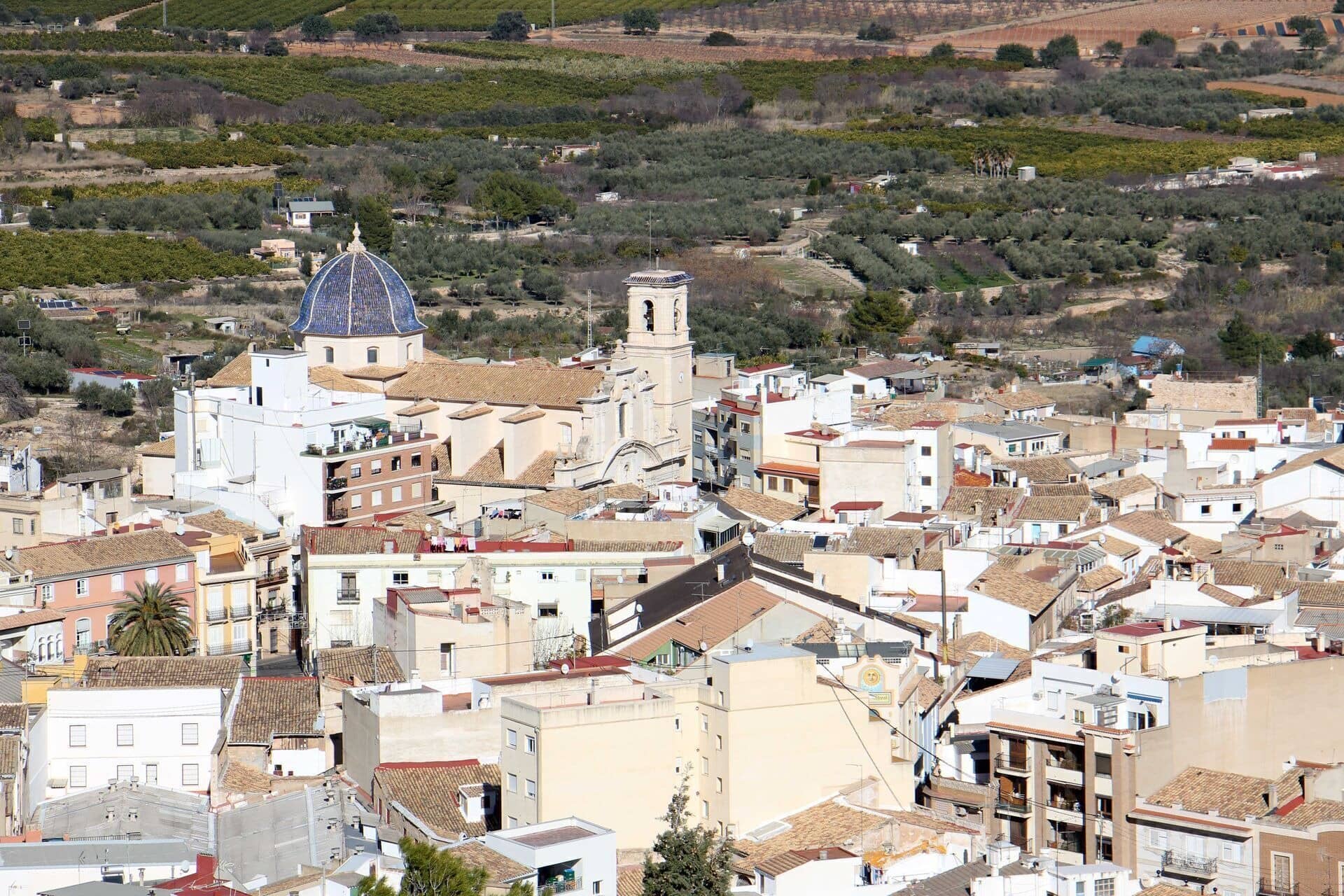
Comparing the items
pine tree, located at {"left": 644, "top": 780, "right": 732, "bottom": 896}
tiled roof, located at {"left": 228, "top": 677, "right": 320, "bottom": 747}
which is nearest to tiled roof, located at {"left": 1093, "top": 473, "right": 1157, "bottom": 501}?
tiled roof, located at {"left": 228, "top": 677, "right": 320, "bottom": 747}

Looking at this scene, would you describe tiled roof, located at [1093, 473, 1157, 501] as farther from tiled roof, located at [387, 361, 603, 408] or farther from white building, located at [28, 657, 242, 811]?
white building, located at [28, 657, 242, 811]

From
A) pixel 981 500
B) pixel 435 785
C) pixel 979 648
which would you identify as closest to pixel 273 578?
pixel 979 648

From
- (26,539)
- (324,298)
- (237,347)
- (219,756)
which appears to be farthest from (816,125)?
(219,756)

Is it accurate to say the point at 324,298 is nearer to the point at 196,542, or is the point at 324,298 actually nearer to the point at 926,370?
the point at 196,542

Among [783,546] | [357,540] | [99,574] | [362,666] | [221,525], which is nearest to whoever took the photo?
[362,666]

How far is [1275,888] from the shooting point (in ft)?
77.9

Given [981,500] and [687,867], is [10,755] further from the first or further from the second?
[981,500]

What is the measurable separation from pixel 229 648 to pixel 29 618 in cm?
330

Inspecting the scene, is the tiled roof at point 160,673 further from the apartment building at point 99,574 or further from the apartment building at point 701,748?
the apartment building at point 701,748

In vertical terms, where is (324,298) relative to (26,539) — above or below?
above

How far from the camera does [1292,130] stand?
112 meters

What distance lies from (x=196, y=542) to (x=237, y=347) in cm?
2447

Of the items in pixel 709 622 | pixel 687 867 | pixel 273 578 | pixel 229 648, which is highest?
pixel 709 622

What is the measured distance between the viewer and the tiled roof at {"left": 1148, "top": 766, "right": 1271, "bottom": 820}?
80.2ft
